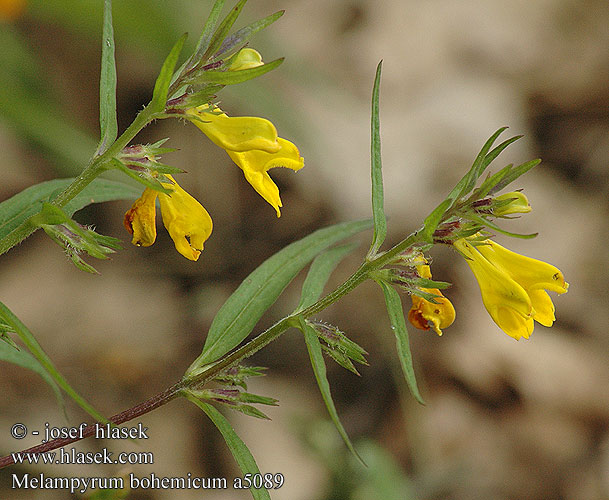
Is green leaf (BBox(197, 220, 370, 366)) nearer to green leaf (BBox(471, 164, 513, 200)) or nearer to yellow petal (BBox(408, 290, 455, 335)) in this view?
yellow petal (BBox(408, 290, 455, 335))

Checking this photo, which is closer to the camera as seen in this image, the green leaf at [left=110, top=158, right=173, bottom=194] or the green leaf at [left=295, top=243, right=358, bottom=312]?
the green leaf at [left=110, top=158, right=173, bottom=194]

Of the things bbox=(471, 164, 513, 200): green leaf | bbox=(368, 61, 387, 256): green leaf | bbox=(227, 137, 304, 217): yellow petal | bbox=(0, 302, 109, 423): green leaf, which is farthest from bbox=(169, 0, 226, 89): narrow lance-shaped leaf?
bbox=(471, 164, 513, 200): green leaf

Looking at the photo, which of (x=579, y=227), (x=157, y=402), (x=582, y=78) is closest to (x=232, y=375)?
(x=157, y=402)

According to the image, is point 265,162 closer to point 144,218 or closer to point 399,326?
point 144,218

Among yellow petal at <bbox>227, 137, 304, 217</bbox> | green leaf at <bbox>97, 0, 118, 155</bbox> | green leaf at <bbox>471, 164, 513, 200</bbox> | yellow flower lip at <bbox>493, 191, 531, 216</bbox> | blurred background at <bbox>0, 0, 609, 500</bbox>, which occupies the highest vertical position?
green leaf at <bbox>97, 0, 118, 155</bbox>

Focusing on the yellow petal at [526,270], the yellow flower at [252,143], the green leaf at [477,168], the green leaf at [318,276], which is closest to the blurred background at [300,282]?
the green leaf at [318,276]

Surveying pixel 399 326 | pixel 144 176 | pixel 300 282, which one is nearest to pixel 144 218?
pixel 144 176

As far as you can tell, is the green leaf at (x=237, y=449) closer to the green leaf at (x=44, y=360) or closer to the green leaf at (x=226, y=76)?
the green leaf at (x=44, y=360)
